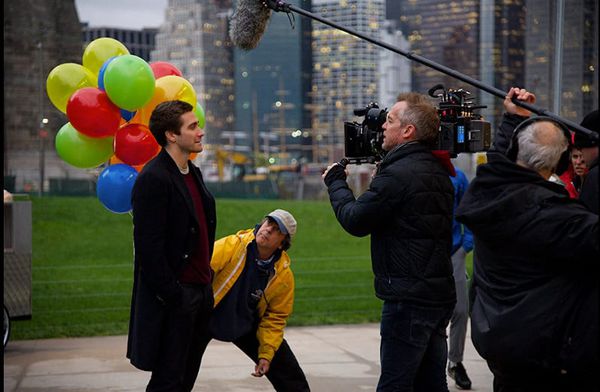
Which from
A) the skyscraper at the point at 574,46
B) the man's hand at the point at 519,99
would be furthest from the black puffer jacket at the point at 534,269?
the skyscraper at the point at 574,46

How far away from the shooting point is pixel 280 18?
10680 mm

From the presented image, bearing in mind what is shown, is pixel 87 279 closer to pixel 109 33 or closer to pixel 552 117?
pixel 109 33

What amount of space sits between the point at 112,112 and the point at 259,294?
5.21ft

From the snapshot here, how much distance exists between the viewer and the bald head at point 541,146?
11.1ft

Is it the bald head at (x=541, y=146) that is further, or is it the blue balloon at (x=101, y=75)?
the blue balloon at (x=101, y=75)

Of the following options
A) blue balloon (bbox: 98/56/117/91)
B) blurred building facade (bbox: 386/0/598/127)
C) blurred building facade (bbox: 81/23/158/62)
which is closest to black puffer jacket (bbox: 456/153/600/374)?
blue balloon (bbox: 98/56/117/91)

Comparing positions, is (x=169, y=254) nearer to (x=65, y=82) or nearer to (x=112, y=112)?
(x=112, y=112)

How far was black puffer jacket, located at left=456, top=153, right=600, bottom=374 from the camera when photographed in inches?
123

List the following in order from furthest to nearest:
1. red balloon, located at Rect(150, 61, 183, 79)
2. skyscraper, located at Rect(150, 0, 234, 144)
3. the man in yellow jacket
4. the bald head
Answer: skyscraper, located at Rect(150, 0, 234, 144) → red balloon, located at Rect(150, 61, 183, 79) → the man in yellow jacket → the bald head

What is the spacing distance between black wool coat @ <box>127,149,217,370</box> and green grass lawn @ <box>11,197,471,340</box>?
4.45 meters

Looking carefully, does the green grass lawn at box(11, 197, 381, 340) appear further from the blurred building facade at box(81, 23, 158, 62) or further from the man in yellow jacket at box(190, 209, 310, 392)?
the man in yellow jacket at box(190, 209, 310, 392)

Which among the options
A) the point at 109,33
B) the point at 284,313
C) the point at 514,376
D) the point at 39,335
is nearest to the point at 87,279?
the point at 39,335

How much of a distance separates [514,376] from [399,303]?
0.81 meters

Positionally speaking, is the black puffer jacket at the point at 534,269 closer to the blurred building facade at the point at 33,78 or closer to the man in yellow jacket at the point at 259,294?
the man in yellow jacket at the point at 259,294
